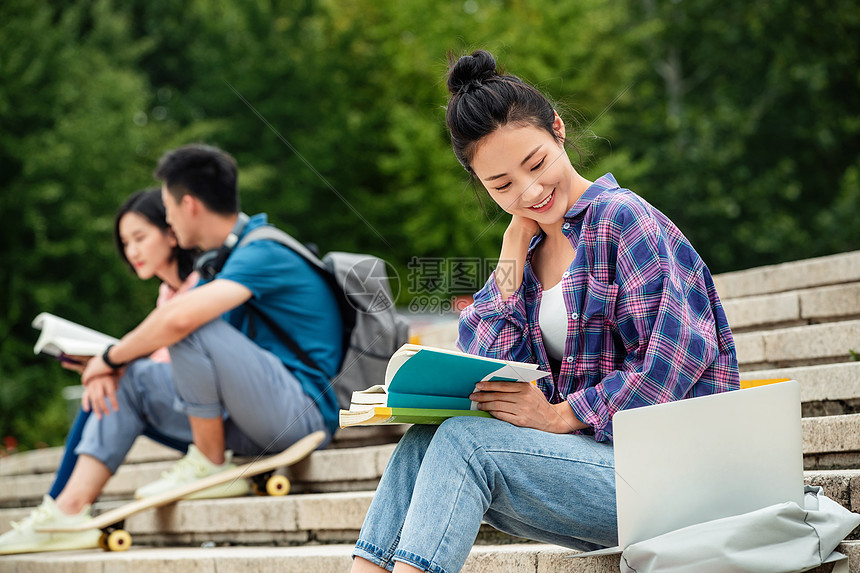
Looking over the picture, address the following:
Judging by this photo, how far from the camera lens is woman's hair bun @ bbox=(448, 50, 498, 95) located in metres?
2.32

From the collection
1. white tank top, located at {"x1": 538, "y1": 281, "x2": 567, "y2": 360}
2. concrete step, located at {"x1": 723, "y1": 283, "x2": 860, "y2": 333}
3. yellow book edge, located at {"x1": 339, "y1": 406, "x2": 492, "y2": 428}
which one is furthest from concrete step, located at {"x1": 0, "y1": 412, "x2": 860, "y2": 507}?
concrete step, located at {"x1": 723, "y1": 283, "x2": 860, "y2": 333}

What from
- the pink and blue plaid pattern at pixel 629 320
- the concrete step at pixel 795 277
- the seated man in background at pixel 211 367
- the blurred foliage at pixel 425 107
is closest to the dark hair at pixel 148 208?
the seated man in background at pixel 211 367

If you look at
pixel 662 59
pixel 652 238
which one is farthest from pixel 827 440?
pixel 662 59

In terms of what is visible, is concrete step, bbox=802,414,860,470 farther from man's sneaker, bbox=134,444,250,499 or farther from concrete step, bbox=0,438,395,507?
man's sneaker, bbox=134,444,250,499

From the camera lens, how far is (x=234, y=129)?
15.6 m

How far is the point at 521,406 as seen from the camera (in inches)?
79.5

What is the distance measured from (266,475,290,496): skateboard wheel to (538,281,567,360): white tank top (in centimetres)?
187

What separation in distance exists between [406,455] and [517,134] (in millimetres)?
795

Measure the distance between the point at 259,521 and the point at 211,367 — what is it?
2.06 feet

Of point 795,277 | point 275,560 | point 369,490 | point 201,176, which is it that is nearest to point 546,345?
point 275,560

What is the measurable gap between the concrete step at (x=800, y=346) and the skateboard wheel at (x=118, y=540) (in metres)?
2.66

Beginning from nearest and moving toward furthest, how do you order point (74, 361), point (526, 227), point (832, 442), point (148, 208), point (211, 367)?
point (526, 227) < point (832, 442) < point (211, 367) < point (74, 361) < point (148, 208)

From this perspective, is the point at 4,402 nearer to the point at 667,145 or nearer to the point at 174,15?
the point at 174,15

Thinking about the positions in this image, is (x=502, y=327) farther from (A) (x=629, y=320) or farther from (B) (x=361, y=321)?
(B) (x=361, y=321)
